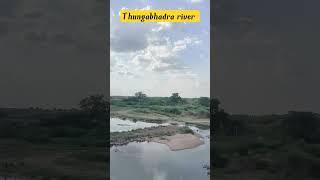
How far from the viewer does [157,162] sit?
6.39m

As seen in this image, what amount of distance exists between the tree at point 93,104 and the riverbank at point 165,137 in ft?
1.78

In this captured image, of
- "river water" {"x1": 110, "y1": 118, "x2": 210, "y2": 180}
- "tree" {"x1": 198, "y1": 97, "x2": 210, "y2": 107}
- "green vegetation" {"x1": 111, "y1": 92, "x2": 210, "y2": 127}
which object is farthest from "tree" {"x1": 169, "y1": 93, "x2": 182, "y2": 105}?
"river water" {"x1": 110, "y1": 118, "x2": 210, "y2": 180}

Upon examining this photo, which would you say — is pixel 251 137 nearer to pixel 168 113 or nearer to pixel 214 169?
pixel 214 169

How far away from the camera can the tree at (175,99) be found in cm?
666

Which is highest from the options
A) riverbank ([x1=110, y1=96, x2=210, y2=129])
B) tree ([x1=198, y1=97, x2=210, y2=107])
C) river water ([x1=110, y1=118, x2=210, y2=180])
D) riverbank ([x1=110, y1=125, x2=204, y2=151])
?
tree ([x1=198, y1=97, x2=210, y2=107])

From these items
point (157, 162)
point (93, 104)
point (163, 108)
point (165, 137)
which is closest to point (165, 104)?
point (163, 108)

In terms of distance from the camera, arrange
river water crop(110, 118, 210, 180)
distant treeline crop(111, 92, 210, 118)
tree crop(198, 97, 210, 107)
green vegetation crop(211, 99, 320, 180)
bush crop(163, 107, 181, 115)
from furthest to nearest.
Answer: bush crop(163, 107, 181, 115), distant treeline crop(111, 92, 210, 118), tree crop(198, 97, 210, 107), river water crop(110, 118, 210, 180), green vegetation crop(211, 99, 320, 180)

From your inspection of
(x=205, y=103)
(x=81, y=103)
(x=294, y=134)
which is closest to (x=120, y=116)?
(x=81, y=103)

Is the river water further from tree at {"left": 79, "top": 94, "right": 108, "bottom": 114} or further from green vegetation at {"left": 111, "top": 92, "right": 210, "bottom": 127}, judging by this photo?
tree at {"left": 79, "top": 94, "right": 108, "bottom": 114}

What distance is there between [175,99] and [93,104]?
4.40 ft

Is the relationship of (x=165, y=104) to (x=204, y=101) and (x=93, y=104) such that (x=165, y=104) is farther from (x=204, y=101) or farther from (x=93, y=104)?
(x=93, y=104)

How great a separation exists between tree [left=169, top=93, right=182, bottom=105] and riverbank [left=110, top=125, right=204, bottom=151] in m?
0.43

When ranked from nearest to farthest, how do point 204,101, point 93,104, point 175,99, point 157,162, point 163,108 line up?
point 93,104 < point 157,162 < point 204,101 < point 175,99 < point 163,108

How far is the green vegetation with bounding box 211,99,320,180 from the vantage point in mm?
6023
